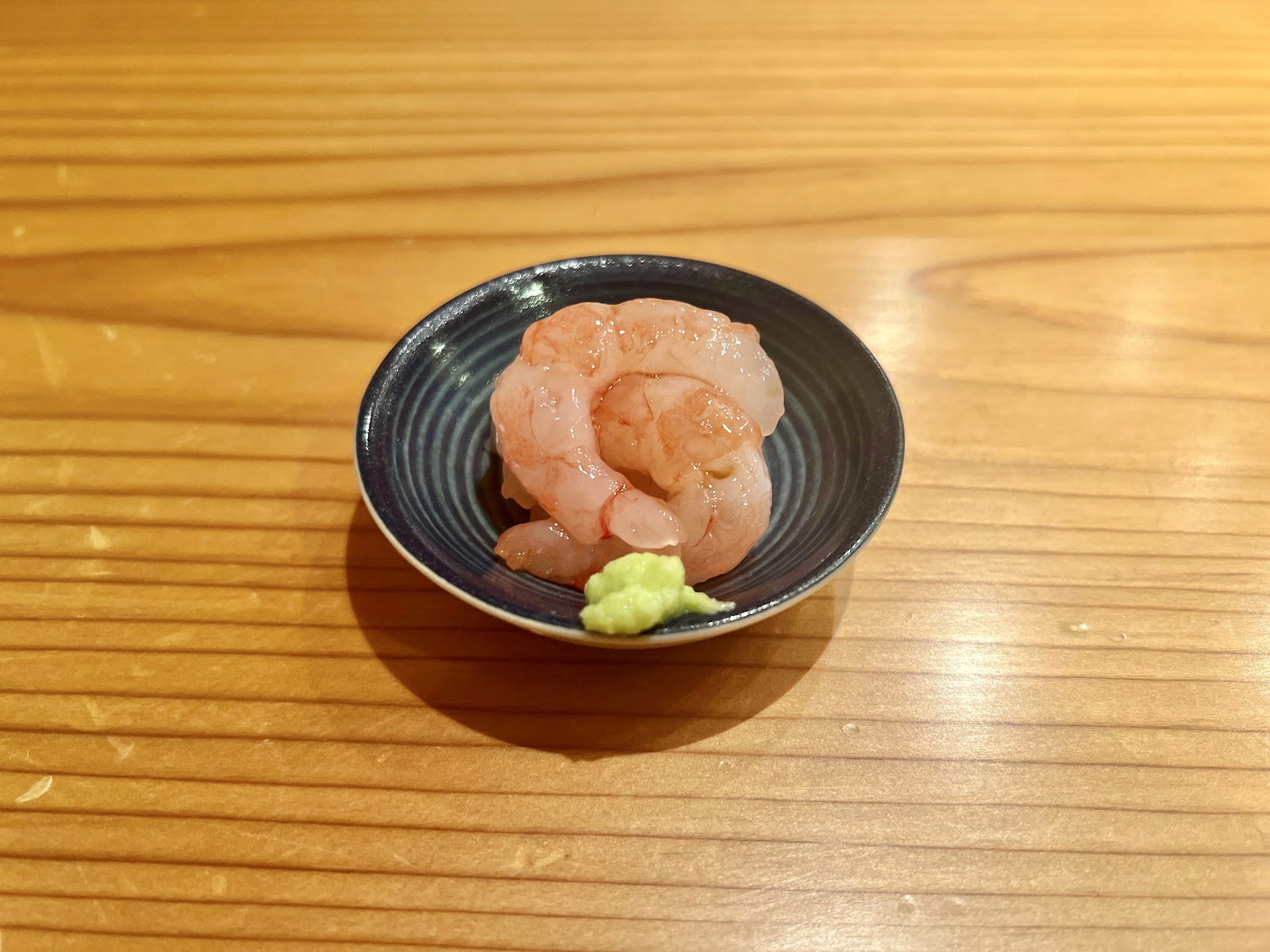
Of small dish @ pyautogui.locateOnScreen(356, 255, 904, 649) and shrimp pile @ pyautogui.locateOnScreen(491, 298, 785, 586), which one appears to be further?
shrimp pile @ pyautogui.locateOnScreen(491, 298, 785, 586)

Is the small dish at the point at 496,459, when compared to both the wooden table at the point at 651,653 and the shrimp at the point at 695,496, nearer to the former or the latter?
the shrimp at the point at 695,496

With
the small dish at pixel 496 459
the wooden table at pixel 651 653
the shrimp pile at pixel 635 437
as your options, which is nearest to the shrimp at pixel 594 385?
the shrimp pile at pixel 635 437

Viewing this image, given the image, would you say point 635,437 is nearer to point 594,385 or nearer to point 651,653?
point 594,385

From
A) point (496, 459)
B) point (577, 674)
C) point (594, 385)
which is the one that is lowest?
point (577, 674)

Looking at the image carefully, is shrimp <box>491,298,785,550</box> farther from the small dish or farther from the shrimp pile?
the small dish

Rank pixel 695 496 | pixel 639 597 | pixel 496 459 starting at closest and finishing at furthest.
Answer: pixel 639 597 → pixel 695 496 → pixel 496 459

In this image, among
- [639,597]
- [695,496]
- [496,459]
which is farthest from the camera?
[496,459]

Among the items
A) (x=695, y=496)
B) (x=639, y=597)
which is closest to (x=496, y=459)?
(x=695, y=496)

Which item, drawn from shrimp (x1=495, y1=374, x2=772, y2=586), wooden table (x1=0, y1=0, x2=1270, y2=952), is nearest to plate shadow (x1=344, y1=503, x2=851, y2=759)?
wooden table (x1=0, y1=0, x2=1270, y2=952)
